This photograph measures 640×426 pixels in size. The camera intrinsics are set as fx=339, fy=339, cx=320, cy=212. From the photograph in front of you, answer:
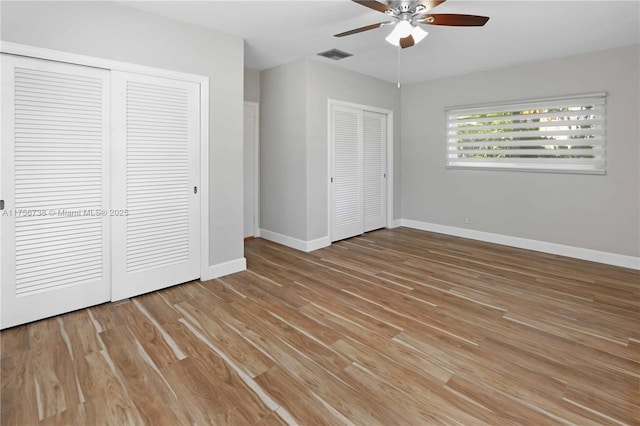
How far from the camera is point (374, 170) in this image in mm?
5676

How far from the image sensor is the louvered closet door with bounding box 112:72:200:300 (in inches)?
115

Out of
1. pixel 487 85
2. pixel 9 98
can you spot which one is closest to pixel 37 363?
pixel 9 98

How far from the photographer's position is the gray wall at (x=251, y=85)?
5004 millimetres

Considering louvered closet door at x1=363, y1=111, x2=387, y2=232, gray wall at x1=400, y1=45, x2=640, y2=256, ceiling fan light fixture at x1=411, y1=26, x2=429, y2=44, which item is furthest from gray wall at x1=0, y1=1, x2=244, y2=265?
gray wall at x1=400, y1=45, x2=640, y2=256

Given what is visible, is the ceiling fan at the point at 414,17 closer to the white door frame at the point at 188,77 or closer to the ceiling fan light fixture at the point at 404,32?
the ceiling fan light fixture at the point at 404,32

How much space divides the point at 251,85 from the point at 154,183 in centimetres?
258

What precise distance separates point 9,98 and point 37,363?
1.81 m

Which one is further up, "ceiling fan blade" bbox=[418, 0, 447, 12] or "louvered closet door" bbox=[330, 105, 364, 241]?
"ceiling fan blade" bbox=[418, 0, 447, 12]

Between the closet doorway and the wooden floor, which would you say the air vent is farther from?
the wooden floor

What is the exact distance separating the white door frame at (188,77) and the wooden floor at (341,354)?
1.61 ft

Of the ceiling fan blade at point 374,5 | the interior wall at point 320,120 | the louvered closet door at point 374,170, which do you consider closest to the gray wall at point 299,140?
the interior wall at point 320,120

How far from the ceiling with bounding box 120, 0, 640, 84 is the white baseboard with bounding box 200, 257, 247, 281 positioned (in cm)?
239

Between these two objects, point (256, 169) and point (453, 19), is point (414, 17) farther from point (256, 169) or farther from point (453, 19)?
point (256, 169)

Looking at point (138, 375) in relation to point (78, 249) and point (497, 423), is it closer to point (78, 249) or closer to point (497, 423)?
point (78, 249)
